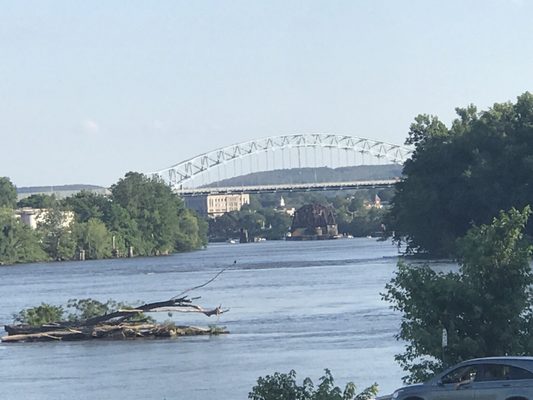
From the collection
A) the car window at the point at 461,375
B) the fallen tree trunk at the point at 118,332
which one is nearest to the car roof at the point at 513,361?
the car window at the point at 461,375

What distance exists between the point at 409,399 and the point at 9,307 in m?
59.8

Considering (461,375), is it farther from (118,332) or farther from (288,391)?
(118,332)

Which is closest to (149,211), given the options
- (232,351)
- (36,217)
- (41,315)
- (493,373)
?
(36,217)

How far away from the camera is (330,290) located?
8219cm

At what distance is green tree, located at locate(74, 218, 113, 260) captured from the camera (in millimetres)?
175000

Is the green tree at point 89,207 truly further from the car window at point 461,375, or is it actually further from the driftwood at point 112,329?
the car window at point 461,375

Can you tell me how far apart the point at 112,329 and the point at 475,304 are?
3083cm

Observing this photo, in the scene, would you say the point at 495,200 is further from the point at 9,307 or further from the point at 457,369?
the point at 457,369

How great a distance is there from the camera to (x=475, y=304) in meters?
28.5

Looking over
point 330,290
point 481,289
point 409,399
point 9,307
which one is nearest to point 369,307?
point 330,290

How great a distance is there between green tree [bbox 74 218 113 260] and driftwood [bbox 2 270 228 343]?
11633cm

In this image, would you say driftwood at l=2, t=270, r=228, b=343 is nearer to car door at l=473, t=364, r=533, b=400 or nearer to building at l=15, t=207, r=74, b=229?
car door at l=473, t=364, r=533, b=400

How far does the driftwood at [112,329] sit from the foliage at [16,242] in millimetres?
108594

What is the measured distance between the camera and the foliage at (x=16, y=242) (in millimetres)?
166375
